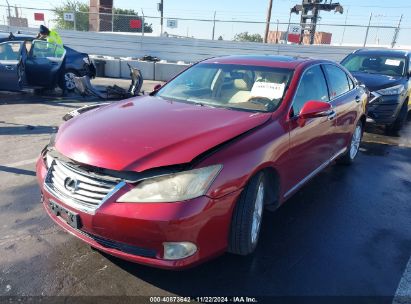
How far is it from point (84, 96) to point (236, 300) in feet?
28.8

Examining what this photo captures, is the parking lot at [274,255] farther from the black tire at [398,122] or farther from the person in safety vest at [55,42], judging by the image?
the person in safety vest at [55,42]

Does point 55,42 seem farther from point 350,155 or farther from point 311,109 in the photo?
point 311,109

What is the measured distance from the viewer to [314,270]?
302 cm

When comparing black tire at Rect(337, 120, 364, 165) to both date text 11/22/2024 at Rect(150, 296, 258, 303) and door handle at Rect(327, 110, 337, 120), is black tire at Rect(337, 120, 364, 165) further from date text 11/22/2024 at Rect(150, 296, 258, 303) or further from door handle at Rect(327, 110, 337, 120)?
date text 11/22/2024 at Rect(150, 296, 258, 303)

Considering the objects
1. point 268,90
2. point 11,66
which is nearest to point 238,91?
point 268,90

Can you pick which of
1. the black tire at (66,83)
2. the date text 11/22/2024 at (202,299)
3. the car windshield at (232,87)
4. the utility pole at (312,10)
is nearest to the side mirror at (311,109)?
the car windshield at (232,87)

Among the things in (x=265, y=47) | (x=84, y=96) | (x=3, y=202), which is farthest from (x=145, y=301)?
(x=265, y=47)

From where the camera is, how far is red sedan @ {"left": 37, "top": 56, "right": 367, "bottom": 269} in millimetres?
2449

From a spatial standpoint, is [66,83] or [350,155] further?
[66,83]

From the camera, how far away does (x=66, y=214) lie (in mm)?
2670

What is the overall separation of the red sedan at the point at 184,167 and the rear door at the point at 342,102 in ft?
2.53

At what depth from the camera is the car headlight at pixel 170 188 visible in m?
2.44

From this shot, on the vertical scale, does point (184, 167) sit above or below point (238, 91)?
below

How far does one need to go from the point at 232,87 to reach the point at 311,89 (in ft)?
2.83
